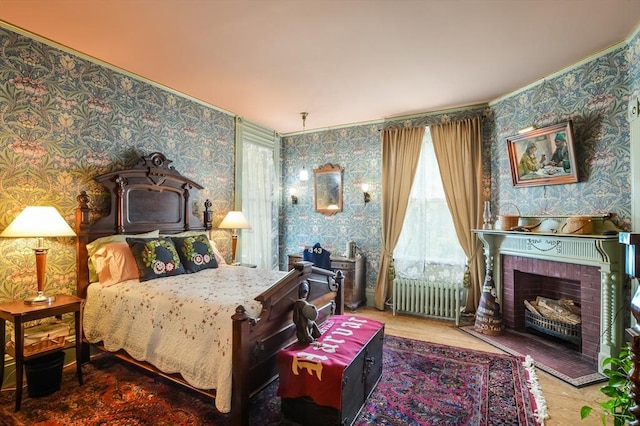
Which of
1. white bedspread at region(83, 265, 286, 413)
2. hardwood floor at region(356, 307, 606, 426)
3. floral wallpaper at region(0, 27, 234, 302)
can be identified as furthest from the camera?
floral wallpaper at region(0, 27, 234, 302)

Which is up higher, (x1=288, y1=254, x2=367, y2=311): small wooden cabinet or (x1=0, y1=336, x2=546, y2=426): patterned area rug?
(x1=288, y1=254, x2=367, y2=311): small wooden cabinet

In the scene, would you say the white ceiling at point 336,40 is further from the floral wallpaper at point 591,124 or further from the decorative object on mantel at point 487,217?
the decorative object on mantel at point 487,217

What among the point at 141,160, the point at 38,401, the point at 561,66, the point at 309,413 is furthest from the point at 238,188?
the point at 561,66

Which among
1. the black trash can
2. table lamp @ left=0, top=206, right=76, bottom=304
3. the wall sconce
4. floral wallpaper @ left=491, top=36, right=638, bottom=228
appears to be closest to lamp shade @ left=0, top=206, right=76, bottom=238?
table lamp @ left=0, top=206, right=76, bottom=304

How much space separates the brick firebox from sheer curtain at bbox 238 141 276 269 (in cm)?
359

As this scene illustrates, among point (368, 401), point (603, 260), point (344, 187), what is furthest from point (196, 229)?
point (603, 260)

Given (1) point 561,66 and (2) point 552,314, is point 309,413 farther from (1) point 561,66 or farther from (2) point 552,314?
(1) point 561,66

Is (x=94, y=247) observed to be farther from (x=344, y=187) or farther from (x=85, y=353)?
(x=344, y=187)

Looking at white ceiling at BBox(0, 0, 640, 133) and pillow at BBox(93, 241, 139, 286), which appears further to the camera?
pillow at BBox(93, 241, 139, 286)

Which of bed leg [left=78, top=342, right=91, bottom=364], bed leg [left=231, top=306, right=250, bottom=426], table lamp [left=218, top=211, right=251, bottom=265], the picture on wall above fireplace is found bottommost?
bed leg [left=78, top=342, right=91, bottom=364]

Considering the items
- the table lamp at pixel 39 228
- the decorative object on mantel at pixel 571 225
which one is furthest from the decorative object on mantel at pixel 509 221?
the table lamp at pixel 39 228

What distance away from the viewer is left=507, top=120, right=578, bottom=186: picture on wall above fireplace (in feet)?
10.4

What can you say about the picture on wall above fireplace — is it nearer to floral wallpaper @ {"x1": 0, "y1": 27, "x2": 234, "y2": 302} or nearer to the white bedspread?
the white bedspread

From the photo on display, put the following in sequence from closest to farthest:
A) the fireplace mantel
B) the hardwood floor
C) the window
→ 1. the hardwood floor
2. the fireplace mantel
3. the window
